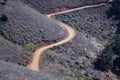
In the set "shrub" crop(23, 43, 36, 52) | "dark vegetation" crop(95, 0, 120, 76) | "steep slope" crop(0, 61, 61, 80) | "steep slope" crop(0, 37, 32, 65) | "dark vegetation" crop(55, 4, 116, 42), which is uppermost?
"dark vegetation" crop(55, 4, 116, 42)

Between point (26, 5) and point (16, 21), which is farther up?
point (26, 5)

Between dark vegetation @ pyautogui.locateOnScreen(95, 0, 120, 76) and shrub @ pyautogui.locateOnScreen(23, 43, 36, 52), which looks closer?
shrub @ pyautogui.locateOnScreen(23, 43, 36, 52)

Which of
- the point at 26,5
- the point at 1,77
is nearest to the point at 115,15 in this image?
the point at 26,5

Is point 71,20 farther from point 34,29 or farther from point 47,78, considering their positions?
point 47,78

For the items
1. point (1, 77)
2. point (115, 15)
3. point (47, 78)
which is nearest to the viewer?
point (1, 77)

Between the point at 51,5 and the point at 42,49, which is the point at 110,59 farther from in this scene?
the point at 51,5

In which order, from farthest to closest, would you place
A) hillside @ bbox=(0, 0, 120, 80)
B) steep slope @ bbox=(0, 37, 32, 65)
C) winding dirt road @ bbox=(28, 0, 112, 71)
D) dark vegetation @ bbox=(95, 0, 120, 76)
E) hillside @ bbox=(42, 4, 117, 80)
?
dark vegetation @ bbox=(95, 0, 120, 76) → hillside @ bbox=(42, 4, 117, 80) → winding dirt road @ bbox=(28, 0, 112, 71) → hillside @ bbox=(0, 0, 120, 80) → steep slope @ bbox=(0, 37, 32, 65)

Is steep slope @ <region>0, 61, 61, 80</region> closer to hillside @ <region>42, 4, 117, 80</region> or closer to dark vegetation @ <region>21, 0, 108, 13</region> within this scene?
hillside @ <region>42, 4, 117, 80</region>

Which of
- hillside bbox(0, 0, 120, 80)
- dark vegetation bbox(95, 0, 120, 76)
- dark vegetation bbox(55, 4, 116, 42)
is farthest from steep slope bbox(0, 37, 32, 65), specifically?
dark vegetation bbox(55, 4, 116, 42)

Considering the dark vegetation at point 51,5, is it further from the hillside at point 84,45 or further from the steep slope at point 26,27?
the steep slope at point 26,27
